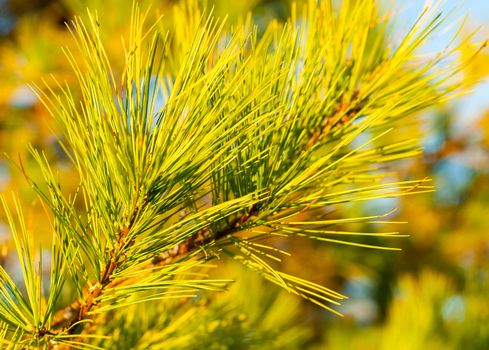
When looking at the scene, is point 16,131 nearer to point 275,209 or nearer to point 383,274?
point 275,209

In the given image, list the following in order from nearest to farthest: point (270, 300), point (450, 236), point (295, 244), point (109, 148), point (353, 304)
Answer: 1. point (109, 148)
2. point (270, 300)
3. point (295, 244)
4. point (450, 236)
5. point (353, 304)

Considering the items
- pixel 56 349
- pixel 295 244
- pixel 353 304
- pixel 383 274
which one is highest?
pixel 56 349

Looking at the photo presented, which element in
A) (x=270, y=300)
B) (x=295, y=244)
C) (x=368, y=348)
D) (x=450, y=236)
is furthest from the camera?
(x=450, y=236)

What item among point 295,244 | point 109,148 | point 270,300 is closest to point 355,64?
point 109,148

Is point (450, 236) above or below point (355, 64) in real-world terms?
below

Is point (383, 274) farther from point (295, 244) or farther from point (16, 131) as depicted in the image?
point (16, 131)

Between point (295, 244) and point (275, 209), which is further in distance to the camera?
point (295, 244)

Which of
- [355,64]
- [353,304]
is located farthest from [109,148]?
[353,304]
